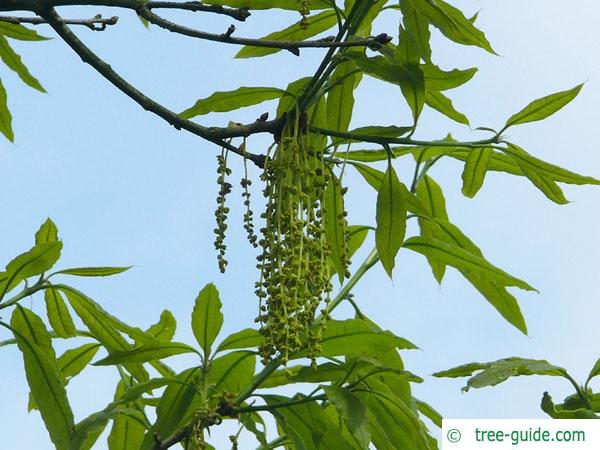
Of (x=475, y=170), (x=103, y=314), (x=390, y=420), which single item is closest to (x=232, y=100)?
(x=103, y=314)

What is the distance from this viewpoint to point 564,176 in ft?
7.26

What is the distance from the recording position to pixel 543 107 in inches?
90.0

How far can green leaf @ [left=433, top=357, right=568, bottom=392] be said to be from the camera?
2.00 meters

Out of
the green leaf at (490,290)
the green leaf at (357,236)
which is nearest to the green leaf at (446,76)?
the green leaf at (490,290)

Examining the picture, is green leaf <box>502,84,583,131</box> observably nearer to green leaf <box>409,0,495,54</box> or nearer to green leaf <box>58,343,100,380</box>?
green leaf <box>409,0,495,54</box>

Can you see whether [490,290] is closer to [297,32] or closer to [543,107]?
[543,107]

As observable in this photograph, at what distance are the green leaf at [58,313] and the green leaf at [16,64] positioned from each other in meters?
0.56

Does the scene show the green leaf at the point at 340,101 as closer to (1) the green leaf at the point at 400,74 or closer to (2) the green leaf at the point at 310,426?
(1) the green leaf at the point at 400,74

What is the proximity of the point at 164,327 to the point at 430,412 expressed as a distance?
0.72 m

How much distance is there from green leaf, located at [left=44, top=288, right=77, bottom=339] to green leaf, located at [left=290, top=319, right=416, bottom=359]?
668 millimetres

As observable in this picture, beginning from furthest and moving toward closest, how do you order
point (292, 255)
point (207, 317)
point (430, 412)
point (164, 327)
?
point (164, 327) < point (430, 412) < point (207, 317) < point (292, 255)

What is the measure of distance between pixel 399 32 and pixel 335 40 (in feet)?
0.44

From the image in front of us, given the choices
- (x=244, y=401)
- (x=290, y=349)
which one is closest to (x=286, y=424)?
(x=244, y=401)

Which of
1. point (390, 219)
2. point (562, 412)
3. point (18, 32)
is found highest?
point (18, 32)
